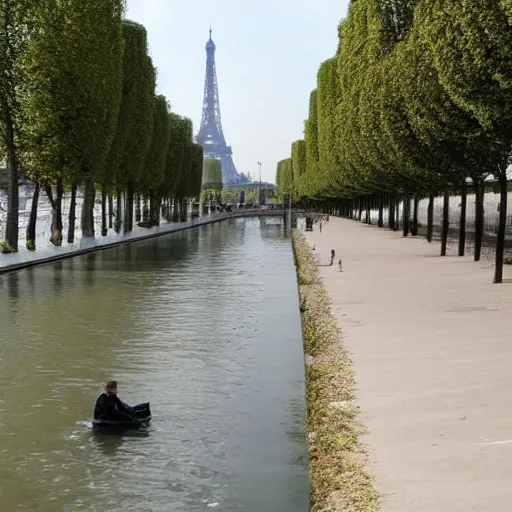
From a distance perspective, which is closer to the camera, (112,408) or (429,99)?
(112,408)

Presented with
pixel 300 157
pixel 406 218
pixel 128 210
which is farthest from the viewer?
pixel 300 157

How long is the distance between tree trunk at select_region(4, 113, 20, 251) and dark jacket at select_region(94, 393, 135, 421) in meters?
30.9

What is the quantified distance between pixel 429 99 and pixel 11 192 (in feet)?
61.0

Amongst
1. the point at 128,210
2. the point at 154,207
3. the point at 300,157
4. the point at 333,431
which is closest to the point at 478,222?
the point at 333,431

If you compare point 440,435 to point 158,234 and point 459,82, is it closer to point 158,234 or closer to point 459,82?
point 459,82

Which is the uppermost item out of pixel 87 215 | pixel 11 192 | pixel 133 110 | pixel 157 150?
pixel 133 110

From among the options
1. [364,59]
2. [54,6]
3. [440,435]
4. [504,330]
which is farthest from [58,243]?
[440,435]

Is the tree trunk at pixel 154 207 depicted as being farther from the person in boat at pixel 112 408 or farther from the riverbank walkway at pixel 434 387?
the person in boat at pixel 112 408

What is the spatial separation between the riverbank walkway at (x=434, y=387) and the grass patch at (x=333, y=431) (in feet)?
0.50

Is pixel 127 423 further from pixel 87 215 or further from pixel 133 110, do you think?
pixel 133 110

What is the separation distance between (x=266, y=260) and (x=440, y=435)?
107 ft

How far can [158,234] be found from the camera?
7500 cm

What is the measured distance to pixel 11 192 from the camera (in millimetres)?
42344

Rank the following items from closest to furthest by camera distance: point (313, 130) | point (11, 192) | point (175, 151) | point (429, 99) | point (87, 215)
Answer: point (429, 99) < point (11, 192) < point (87, 215) < point (175, 151) < point (313, 130)
